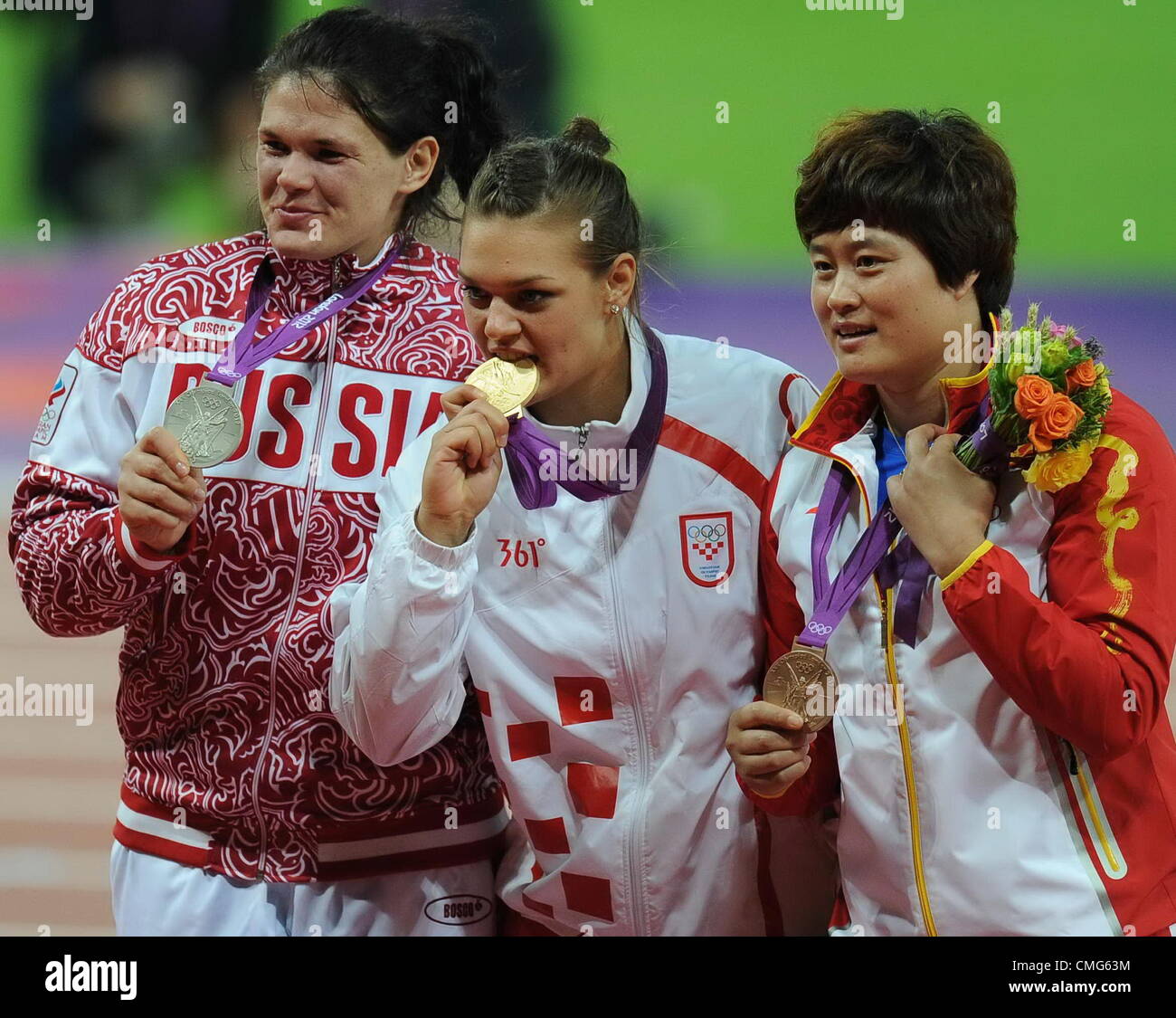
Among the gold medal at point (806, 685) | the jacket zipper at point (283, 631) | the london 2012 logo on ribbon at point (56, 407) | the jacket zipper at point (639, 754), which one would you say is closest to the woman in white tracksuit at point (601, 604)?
the jacket zipper at point (639, 754)

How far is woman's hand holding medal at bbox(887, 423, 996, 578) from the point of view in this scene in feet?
6.92

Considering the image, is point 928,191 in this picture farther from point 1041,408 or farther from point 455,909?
point 455,909

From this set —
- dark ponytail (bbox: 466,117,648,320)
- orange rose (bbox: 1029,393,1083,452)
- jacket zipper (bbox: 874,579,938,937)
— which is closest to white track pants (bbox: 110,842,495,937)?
jacket zipper (bbox: 874,579,938,937)

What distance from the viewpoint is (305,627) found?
2523mm

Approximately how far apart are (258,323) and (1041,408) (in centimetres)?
140

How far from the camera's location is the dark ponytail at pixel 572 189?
2391 millimetres

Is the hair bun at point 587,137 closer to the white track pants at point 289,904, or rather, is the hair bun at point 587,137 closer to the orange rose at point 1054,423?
the orange rose at point 1054,423

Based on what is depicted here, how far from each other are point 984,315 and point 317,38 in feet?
4.20
